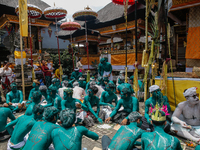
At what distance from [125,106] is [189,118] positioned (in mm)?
1710

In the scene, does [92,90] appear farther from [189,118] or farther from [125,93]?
[189,118]

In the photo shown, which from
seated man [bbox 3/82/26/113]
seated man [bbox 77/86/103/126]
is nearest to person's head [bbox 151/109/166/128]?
seated man [bbox 77/86/103/126]

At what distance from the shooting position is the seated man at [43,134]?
2258 mm

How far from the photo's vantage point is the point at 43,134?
232 cm

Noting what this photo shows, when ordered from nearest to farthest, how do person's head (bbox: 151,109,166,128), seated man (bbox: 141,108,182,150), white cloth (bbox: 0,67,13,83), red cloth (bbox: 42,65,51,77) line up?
seated man (bbox: 141,108,182,150) → person's head (bbox: 151,109,166,128) → white cloth (bbox: 0,67,13,83) → red cloth (bbox: 42,65,51,77)

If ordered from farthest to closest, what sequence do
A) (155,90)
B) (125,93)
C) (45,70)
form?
(45,70), (155,90), (125,93)

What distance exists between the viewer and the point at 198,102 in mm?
3676

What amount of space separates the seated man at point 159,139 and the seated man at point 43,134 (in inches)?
60.0

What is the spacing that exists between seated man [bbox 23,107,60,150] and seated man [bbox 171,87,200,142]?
3.05 metres

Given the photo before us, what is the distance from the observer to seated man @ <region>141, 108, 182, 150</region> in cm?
201

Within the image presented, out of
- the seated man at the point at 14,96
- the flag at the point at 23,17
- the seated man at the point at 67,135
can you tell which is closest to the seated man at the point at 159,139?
the seated man at the point at 67,135

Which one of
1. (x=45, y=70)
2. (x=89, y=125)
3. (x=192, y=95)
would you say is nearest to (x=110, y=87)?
(x=89, y=125)

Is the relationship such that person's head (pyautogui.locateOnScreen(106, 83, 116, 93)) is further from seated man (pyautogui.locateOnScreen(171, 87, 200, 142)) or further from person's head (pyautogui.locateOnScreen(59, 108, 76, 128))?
person's head (pyautogui.locateOnScreen(59, 108, 76, 128))

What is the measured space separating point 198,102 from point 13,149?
440 cm
